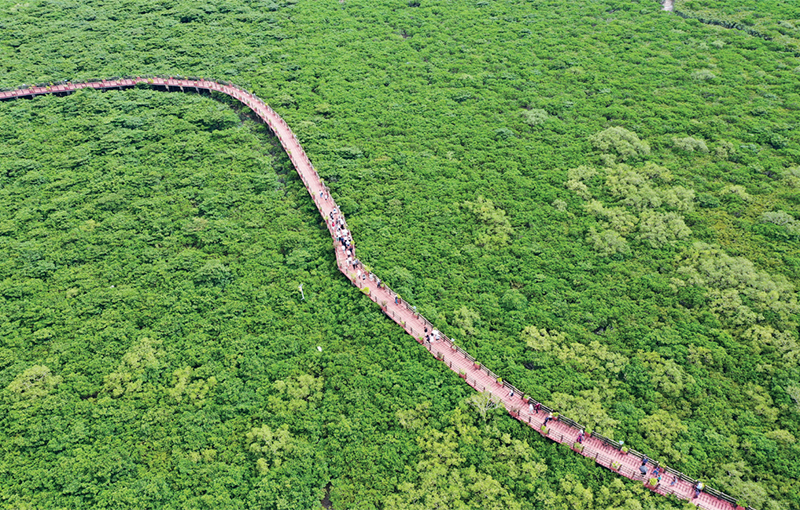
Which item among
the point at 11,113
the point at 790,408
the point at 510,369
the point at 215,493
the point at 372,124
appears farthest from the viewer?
the point at 11,113

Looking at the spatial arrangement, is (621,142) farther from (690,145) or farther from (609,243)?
(609,243)

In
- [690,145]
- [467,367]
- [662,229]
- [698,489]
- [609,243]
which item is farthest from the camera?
[690,145]

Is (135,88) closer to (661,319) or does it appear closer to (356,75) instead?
(356,75)

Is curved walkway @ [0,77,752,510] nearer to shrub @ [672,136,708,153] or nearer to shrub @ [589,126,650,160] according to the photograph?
shrub @ [589,126,650,160]

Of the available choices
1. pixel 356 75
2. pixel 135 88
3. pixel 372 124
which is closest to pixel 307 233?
pixel 372 124

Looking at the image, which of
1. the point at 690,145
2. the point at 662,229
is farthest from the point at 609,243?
the point at 690,145

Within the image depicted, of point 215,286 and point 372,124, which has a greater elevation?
point 372,124
